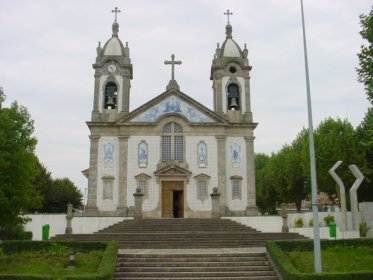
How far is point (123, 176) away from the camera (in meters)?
32.2

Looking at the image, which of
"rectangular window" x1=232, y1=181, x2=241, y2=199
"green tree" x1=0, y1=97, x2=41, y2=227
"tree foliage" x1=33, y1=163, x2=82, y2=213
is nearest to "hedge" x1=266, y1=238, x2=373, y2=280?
"green tree" x1=0, y1=97, x2=41, y2=227

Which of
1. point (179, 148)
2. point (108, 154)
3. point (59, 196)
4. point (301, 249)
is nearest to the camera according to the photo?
point (301, 249)

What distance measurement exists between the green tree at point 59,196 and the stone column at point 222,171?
73.2 feet

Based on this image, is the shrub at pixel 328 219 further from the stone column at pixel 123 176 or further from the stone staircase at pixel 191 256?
the stone column at pixel 123 176

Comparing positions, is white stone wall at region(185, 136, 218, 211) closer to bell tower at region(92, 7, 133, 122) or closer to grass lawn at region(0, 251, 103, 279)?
bell tower at region(92, 7, 133, 122)

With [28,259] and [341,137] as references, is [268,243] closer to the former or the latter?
[28,259]

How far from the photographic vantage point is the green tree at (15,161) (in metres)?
20.1

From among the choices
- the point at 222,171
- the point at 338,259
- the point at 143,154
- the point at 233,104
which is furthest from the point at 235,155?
the point at 338,259

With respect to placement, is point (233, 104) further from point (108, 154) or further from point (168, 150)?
point (108, 154)

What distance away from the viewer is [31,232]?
97.4ft

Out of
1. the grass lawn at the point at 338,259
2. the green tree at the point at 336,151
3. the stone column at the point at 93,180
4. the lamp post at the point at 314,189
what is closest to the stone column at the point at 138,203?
the stone column at the point at 93,180

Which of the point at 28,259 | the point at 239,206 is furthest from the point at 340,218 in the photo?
the point at 28,259

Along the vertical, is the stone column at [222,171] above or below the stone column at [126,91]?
below

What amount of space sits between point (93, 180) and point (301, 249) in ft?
59.9
